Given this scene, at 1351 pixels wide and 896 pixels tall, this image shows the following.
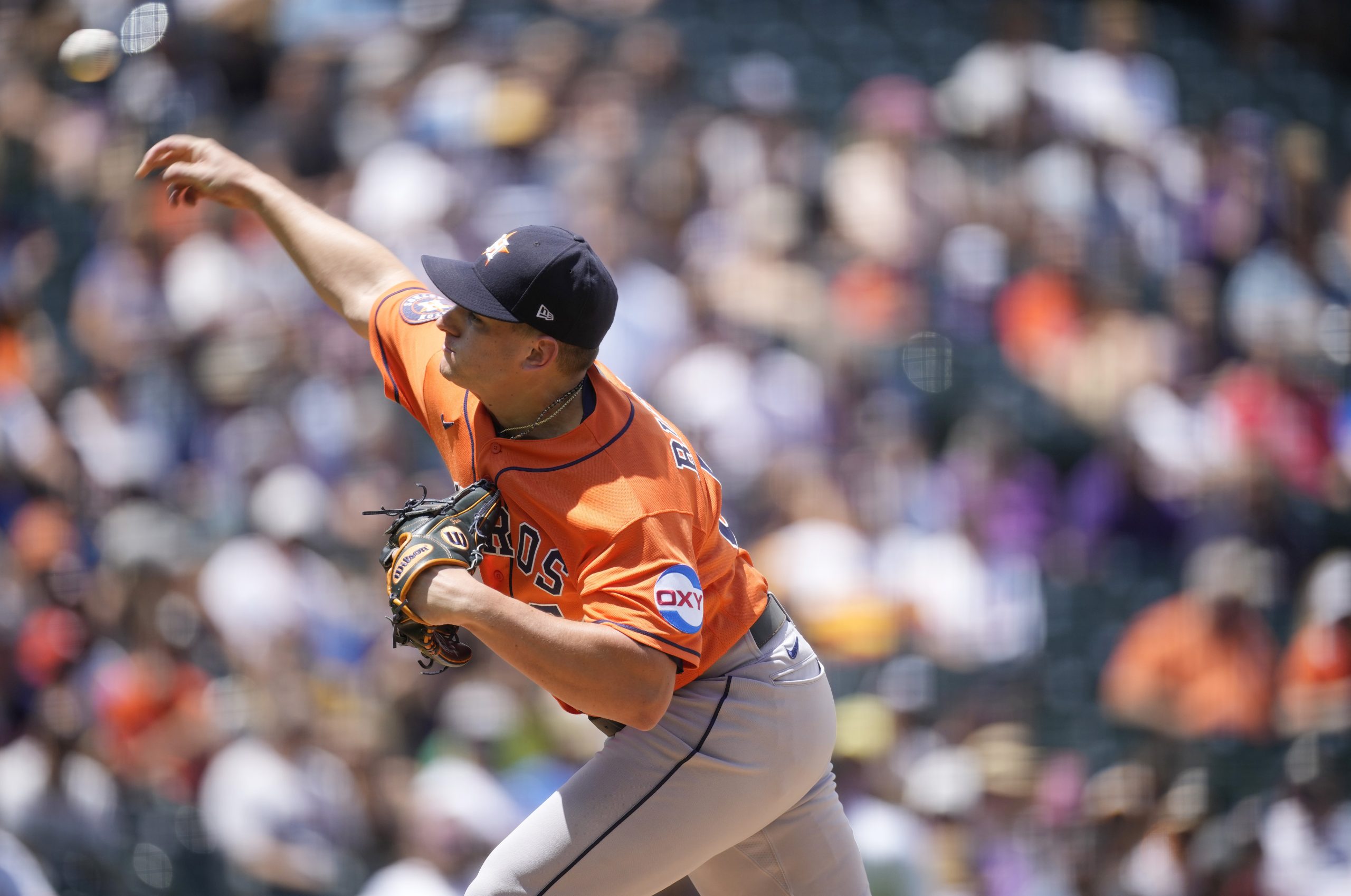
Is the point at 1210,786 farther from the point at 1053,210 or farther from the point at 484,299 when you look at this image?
the point at 484,299

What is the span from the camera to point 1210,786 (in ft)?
16.2

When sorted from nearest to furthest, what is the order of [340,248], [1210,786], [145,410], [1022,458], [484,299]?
1. [484,299]
2. [340,248]
3. [1210,786]
4. [1022,458]
5. [145,410]

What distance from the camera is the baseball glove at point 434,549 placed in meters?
2.34

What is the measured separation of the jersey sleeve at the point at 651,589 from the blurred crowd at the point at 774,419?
8.08ft

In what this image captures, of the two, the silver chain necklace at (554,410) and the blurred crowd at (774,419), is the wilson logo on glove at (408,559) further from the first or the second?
the blurred crowd at (774,419)

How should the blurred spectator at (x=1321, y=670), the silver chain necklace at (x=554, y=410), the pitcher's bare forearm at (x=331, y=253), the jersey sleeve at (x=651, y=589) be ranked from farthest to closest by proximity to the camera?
the blurred spectator at (x=1321, y=670)
the pitcher's bare forearm at (x=331, y=253)
the silver chain necklace at (x=554, y=410)
the jersey sleeve at (x=651, y=589)

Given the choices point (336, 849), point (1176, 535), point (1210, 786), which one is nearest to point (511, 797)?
point (336, 849)

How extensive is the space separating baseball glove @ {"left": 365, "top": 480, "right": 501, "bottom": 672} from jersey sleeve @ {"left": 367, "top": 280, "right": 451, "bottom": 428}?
34 cm

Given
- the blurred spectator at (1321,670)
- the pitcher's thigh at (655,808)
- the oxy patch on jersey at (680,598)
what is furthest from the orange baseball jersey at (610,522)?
the blurred spectator at (1321,670)

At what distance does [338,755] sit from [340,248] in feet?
9.06

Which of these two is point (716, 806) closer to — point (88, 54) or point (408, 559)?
point (408, 559)

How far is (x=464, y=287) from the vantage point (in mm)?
2475

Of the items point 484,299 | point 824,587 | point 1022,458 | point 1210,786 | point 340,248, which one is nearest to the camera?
point 484,299

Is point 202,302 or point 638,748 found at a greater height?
point 638,748
